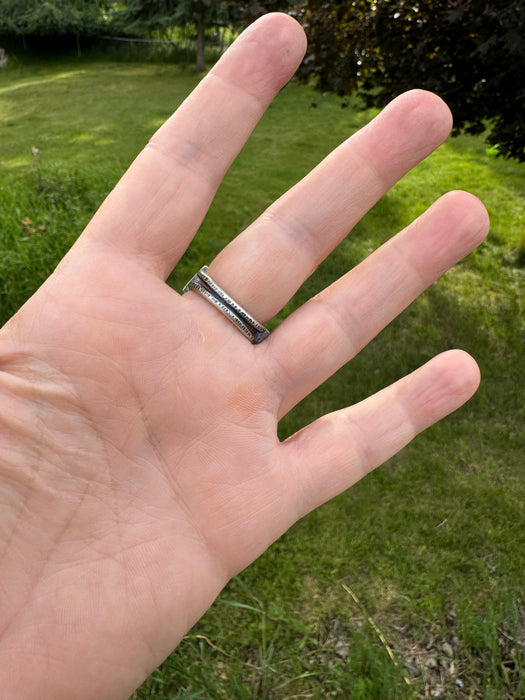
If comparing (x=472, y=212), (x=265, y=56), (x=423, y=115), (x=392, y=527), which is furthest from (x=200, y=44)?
(x=472, y=212)

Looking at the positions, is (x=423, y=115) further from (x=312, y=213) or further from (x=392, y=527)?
(x=392, y=527)

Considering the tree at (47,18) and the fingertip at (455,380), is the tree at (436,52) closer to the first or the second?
the fingertip at (455,380)

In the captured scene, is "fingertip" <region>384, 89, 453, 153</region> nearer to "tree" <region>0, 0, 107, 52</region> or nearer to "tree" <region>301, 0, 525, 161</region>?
"tree" <region>301, 0, 525, 161</region>

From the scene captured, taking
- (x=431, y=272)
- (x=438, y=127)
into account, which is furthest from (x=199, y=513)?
(x=438, y=127)

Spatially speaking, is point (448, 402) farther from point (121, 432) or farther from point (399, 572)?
point (399, 572)

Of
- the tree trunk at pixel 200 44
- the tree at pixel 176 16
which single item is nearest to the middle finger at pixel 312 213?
the tree at pixel 176 16

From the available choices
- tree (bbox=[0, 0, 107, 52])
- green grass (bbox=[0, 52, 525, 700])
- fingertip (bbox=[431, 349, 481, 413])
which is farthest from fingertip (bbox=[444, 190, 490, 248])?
tree (bbox=[0, 0, 107, 52])
